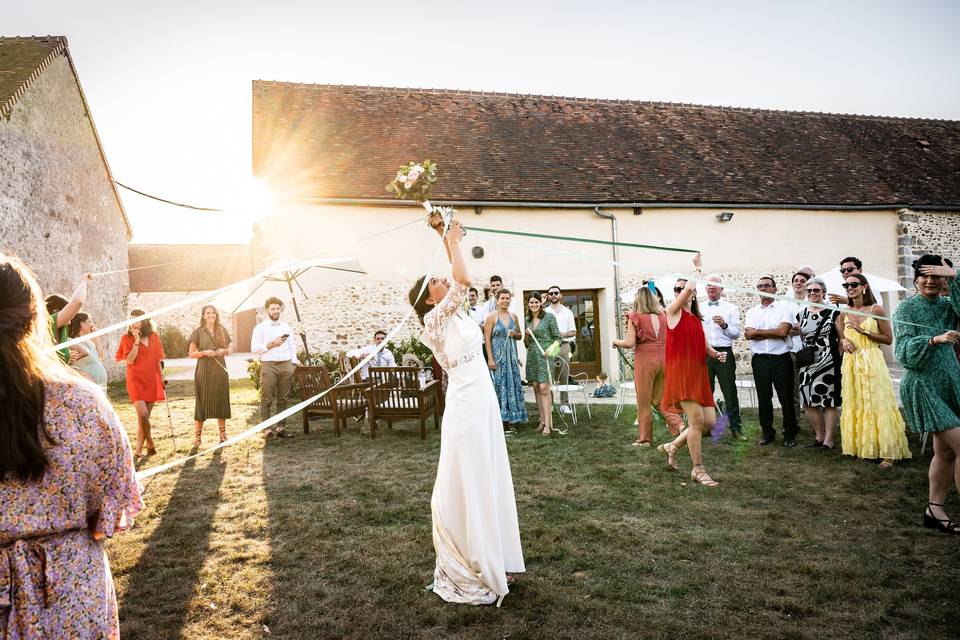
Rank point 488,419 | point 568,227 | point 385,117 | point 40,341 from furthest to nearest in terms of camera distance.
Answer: point 385,117
point 568,227
point 488,419
point 40,341

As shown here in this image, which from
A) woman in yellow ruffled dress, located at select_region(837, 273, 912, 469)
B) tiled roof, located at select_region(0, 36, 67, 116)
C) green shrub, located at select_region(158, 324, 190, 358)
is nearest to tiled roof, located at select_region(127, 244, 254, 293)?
green shrub, located at select_region(158, 324, 190, 358)

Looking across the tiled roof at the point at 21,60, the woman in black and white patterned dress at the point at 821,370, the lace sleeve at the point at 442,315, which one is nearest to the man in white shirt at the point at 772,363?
the woman in black and white patterned dress at the point at 821,370

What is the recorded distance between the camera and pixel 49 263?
47.7ft

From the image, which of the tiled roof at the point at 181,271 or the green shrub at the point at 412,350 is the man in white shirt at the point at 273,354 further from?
the tiled roof at the point at 181,271

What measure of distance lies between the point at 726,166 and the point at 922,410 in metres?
13.2

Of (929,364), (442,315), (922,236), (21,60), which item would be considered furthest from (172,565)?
(922,236)

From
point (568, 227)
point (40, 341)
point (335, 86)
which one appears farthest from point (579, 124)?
point (40, 341)

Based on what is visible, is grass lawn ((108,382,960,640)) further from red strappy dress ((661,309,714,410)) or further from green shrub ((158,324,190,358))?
green shrub ((158,324,190,358))

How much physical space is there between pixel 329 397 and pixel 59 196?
11.7 m

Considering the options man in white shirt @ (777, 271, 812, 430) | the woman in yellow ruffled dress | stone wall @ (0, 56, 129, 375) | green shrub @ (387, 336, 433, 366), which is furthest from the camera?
stone wall @ (0, 56, 129, 375)

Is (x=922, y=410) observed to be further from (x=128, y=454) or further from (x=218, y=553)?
(x=218, y=553)

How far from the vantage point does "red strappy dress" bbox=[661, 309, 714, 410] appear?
5426mm

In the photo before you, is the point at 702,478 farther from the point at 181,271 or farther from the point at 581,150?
the point at 181,271

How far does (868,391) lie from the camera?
6141 mm
